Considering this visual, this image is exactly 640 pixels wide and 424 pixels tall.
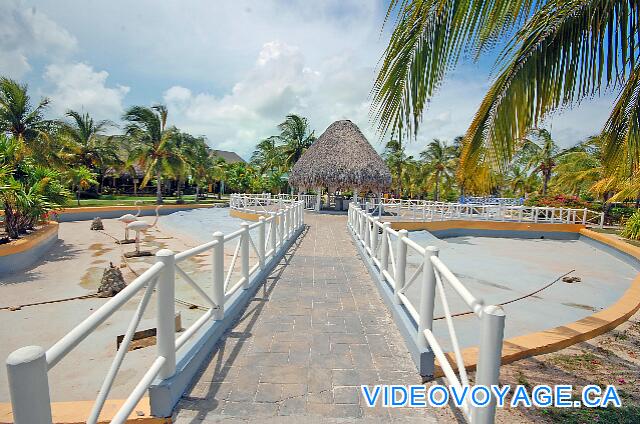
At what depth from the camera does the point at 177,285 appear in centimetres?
695

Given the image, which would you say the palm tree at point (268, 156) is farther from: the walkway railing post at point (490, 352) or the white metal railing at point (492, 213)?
the walkway railing post at point (490, 352)

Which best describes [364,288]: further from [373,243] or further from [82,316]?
[82,316]

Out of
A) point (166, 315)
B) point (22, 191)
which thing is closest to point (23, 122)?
point (22, 191)

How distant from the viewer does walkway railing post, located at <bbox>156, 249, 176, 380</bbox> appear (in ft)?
8.04

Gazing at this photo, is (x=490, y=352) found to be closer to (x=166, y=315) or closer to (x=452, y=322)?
(x=452, y=322)

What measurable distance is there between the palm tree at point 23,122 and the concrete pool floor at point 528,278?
1636cm

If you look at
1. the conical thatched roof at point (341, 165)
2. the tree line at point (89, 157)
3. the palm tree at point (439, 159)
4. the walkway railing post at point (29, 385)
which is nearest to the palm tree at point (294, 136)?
the tree line at point (89, 157)

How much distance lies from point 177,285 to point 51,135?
1380cm

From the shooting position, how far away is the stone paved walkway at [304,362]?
2.48 m

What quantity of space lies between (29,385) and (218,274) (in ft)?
7.90

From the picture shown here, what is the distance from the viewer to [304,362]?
3143 mm

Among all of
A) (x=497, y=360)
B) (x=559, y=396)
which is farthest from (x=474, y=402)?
(x=559, y=396)

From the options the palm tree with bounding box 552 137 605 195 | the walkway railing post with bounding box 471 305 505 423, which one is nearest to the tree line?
the walkway railing post with bounding box 471 305 505 423

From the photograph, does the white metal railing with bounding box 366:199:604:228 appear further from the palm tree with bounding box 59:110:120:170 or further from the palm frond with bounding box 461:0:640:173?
the palm tree with bounding box 59:110:120:170
